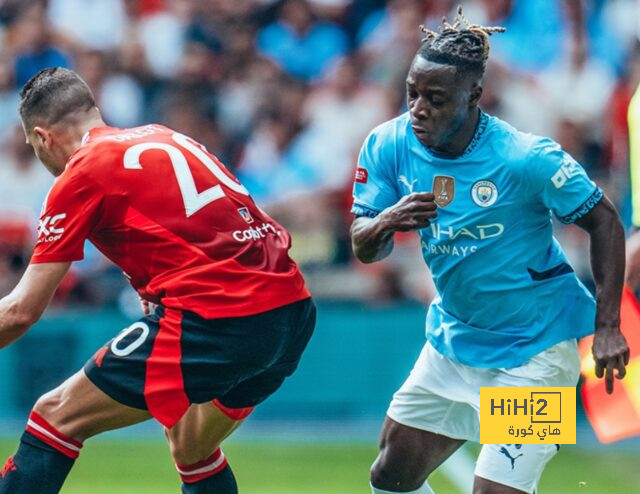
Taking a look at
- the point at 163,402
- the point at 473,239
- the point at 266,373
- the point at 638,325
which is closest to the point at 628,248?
the point at 638,325

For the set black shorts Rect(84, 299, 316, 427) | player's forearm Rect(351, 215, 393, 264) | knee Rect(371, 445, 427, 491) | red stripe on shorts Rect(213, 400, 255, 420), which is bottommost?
knee Rect(371, 445, 427, 491)

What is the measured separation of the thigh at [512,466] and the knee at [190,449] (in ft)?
4.36

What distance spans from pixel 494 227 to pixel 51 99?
6.57 feet

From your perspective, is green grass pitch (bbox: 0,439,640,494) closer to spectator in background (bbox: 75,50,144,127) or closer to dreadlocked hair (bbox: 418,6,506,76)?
spectator in background (bbox: 75,50,144,127)

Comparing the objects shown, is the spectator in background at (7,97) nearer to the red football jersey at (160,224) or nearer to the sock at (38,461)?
the red football jersey at (160,224)

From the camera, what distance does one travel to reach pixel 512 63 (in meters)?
11.1

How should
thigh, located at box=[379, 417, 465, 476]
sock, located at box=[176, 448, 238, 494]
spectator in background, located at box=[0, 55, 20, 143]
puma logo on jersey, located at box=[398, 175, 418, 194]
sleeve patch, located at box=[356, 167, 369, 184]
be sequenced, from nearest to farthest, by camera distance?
puma logo on jersey, located at box=[398, 175, 418, 194]
sleeve patch, located at box=[356, 167, 369, 184]
thigh, located at box=[379, 417, 465, 476]
sock, located at box=[176, 448, 238, 494]
spectator in background, located at box=[0, 55, 20, 143]

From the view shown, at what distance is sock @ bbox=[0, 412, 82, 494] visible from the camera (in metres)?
5.22

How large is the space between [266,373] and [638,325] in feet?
5.98

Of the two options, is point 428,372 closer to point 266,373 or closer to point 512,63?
point 266,373

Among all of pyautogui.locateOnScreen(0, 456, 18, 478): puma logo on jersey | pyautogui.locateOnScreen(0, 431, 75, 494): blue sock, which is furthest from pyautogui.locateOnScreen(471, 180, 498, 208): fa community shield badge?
pyautogui.locateOnScreen(0, 456, 18, 478): puma logo on jersey

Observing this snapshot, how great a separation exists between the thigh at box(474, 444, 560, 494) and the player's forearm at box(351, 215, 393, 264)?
36.5 inches

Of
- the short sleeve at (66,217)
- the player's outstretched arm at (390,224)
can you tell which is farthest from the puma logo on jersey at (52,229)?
the player's outstretched arm at (390,224)

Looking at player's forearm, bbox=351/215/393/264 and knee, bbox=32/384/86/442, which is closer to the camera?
player's forearm, bbox=351/215/393/264
